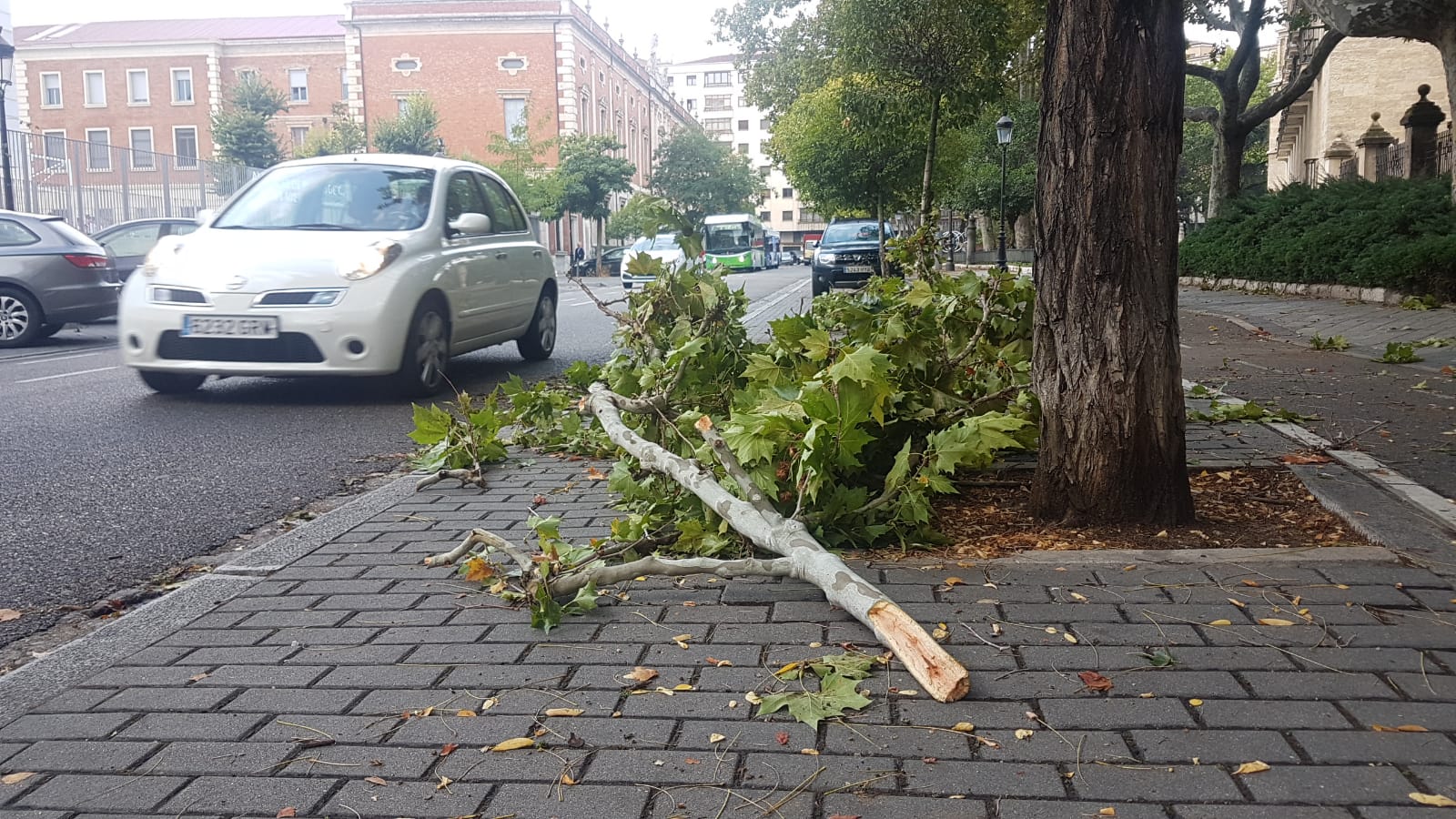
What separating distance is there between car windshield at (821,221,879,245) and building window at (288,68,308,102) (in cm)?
4893

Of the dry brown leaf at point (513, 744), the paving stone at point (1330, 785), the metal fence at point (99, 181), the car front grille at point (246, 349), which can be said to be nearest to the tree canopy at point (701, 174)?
the metal fence at point (99, 181)

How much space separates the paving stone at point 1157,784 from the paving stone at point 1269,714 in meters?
0.25

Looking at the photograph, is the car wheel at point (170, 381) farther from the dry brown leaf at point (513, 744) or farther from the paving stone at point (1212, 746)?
the paving stone at point (1212, 746)

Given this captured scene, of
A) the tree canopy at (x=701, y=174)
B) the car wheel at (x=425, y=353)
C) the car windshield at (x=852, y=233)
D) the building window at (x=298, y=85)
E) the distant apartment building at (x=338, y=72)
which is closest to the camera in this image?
the car wheel at (x=425, y=353)

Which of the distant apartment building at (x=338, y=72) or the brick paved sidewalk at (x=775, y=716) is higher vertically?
the distant apartment building at (x=338, y=72)

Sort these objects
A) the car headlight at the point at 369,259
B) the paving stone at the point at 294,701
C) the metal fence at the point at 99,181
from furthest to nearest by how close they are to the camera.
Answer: the metal fence at the point at 99,181 → the car headlight at the point at 369,259 → the paving stone at the point at 294,701

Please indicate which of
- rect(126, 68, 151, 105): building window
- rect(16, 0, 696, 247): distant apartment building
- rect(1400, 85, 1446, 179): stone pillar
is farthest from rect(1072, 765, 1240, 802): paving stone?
rect(126, 68, 151, 105): building window

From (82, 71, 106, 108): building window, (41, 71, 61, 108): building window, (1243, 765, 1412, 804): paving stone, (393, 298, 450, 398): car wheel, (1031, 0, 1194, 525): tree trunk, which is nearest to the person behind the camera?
(1243, 765, 1412, 804): paving stone

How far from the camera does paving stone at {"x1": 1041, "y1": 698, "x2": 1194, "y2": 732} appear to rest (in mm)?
2584

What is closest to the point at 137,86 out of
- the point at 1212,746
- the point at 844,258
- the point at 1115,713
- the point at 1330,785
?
the point at 844,258

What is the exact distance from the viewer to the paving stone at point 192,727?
265 centimetres

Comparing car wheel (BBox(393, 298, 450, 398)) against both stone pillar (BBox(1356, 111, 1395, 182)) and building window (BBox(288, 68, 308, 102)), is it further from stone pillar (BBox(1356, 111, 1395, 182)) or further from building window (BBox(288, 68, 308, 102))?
building window (BBox(288, 68, 308, 102))

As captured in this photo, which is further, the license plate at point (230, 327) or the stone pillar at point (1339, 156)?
the stone pillar at point (1339, 156)

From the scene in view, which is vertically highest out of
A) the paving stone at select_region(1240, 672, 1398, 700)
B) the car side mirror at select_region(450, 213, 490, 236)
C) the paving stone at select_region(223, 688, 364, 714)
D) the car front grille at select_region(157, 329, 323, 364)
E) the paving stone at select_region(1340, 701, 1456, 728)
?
the car side mirror at select_region(450, 213, 490, 236)
